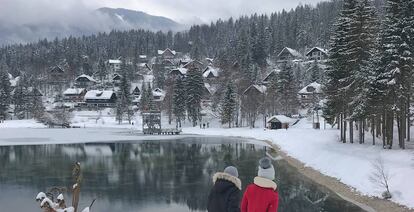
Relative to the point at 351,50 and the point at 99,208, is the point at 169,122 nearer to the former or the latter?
the point at 351,50

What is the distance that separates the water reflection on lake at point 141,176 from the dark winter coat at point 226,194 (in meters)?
16.8

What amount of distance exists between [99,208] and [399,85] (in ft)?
81.1

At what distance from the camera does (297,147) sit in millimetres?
52312

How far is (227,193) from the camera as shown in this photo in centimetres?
802

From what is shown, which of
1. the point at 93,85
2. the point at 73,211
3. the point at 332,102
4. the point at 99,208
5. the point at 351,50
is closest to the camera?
the point at 73,211

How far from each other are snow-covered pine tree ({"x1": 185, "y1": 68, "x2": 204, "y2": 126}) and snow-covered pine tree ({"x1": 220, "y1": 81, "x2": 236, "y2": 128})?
717 cm

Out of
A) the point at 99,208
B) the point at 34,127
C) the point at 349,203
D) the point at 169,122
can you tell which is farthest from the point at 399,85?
the point at 34,127

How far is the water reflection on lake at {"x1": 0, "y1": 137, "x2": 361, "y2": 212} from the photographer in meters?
26.1

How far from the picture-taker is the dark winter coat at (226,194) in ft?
26.1

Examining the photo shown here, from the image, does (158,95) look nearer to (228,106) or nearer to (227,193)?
(228,106)

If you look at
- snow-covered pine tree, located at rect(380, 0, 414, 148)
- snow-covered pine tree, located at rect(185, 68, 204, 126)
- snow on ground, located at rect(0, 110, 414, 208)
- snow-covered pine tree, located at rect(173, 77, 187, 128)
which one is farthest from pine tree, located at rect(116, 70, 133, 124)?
snow-covered pine tree, located at rect(380, 0, 414, 148)

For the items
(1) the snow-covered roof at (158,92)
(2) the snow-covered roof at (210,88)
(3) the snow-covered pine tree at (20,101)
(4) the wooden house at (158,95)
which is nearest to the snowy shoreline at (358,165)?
(2) the snow-covered roof at (210,88)

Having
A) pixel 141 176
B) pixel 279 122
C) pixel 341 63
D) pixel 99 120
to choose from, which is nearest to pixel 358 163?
pixel 341 63

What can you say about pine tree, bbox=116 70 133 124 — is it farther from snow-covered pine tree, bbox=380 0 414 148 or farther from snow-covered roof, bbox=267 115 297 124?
snow-covered pine tree, bbox=380 0 414 148
